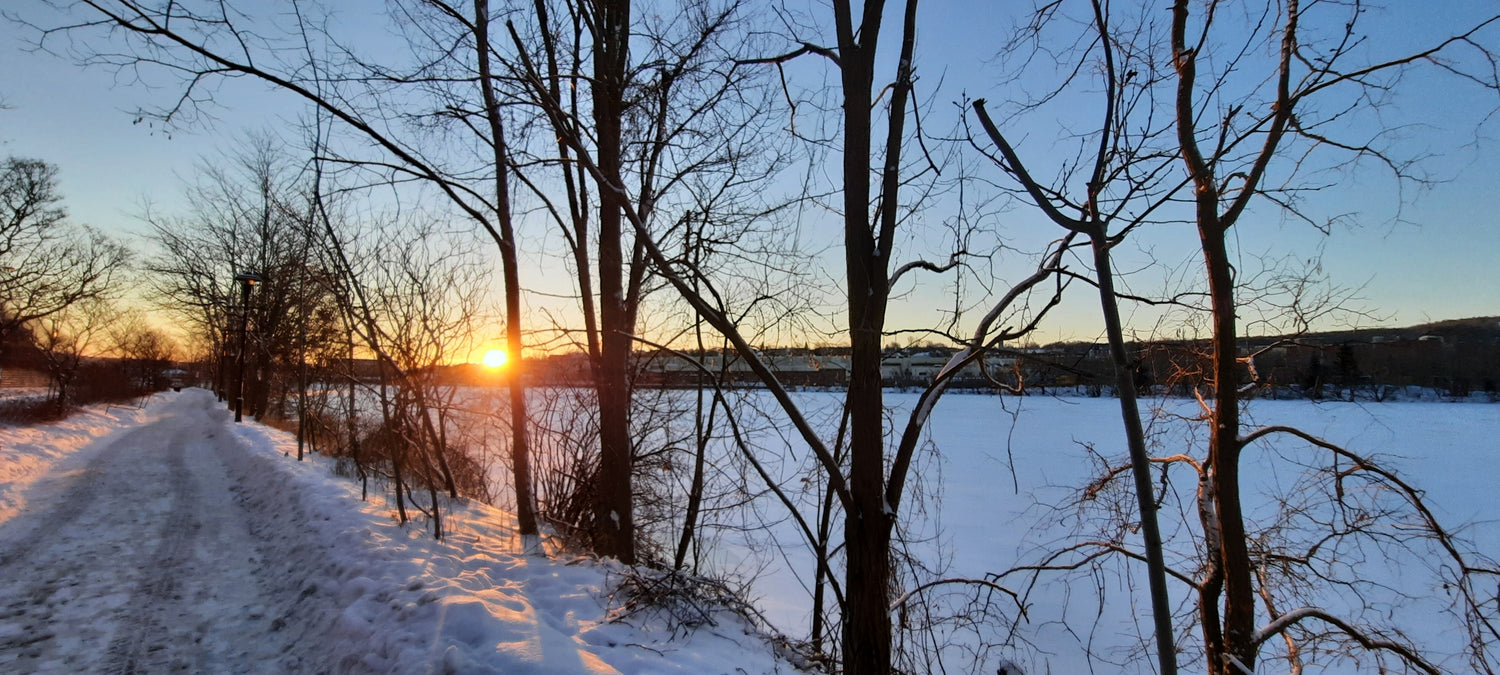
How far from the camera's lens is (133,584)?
5.28 metres

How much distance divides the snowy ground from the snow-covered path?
0.05ft

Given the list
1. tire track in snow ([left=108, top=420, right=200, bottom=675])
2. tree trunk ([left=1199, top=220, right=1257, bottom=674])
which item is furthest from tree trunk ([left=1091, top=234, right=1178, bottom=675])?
tire track in snow ([left=108, top=420, right=200, bottom=675])

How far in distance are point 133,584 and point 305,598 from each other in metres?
1.65

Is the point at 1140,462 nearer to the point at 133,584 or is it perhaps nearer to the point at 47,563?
the point at 133,584

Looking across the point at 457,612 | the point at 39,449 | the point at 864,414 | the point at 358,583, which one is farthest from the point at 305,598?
the point at 39,449

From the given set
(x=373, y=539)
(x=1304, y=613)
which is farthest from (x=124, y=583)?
(x=1304, y=613)

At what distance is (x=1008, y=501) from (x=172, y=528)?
16370 millimetres

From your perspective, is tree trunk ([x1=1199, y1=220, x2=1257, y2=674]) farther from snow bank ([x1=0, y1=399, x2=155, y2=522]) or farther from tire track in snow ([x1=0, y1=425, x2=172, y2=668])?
snow bank ([x1=0, y1=399, x2=155, y2=522])

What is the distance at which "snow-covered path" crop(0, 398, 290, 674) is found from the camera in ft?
13.3

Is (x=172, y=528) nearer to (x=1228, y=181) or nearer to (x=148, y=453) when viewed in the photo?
(x=148, y=453)

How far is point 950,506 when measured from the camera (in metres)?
15.9

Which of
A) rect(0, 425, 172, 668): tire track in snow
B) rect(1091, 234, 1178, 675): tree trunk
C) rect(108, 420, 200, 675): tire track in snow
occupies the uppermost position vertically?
rect(1091, 234, 1178, 675): tree trunk

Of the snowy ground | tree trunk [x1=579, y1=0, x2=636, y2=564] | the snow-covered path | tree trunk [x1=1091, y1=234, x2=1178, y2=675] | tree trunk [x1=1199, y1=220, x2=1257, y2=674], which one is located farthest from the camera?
tree trunk [x1=579, y1=0, x2=636, y2=564]

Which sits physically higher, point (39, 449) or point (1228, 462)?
point (1228, 462)
